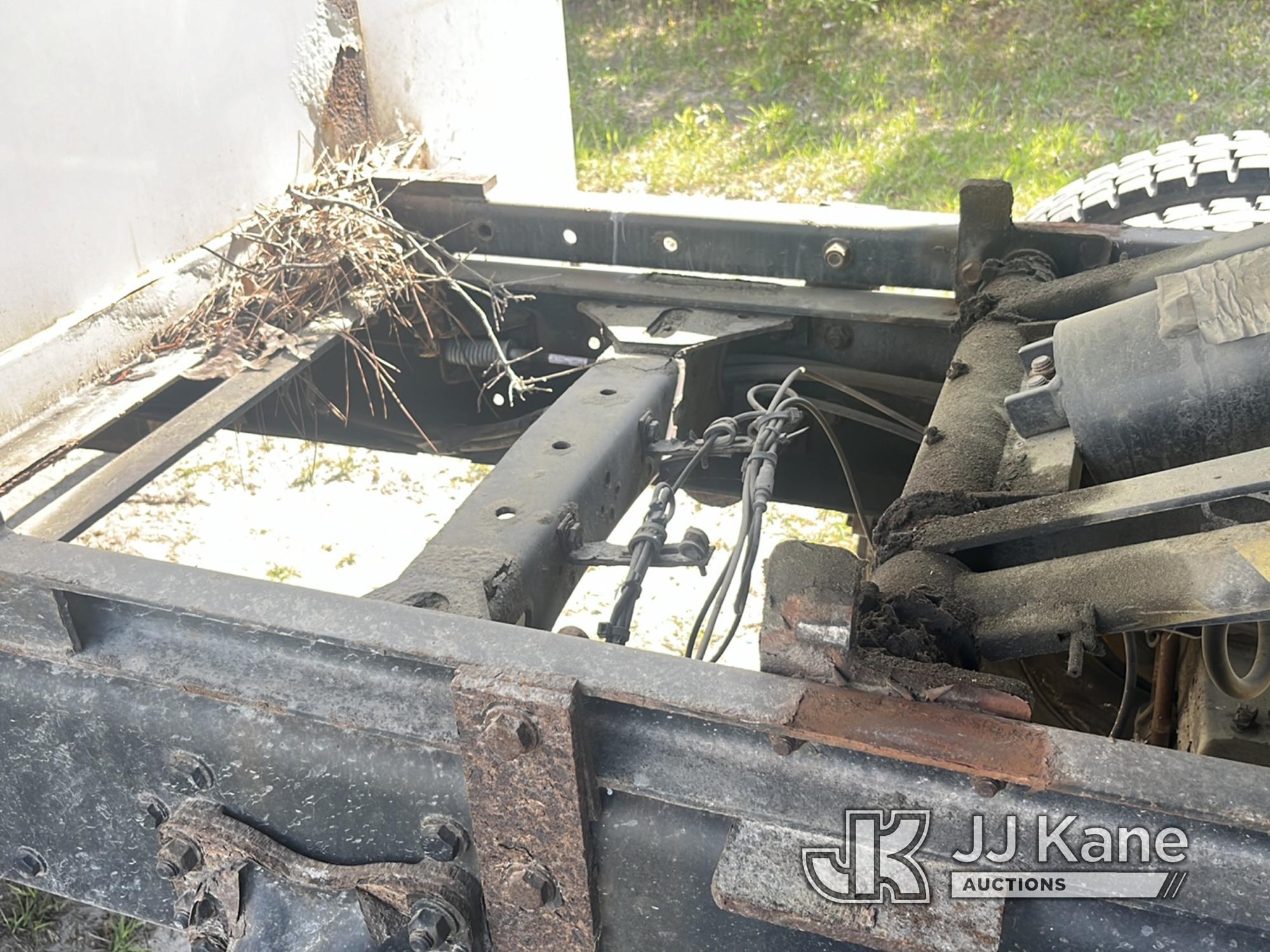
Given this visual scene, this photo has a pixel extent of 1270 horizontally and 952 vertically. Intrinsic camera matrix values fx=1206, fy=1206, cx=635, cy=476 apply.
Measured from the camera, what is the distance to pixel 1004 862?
1.16 metres

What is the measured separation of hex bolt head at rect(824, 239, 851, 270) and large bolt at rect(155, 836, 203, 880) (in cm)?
171

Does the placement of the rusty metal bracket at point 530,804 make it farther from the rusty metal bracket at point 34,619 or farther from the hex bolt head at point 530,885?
the rusty metal bracket at point 34,619

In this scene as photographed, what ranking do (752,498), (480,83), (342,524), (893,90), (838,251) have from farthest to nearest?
(893,90) < (342,524) < (480,83) < (838,251) < (752,498)

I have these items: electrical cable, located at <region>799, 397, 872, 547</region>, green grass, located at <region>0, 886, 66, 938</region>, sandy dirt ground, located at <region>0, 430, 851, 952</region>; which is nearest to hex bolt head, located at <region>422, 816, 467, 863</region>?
electrical cable, located at <region>799, 397, 872, 547</region>

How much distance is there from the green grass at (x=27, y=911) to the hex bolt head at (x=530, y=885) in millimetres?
1836

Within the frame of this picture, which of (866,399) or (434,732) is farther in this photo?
(866,399)

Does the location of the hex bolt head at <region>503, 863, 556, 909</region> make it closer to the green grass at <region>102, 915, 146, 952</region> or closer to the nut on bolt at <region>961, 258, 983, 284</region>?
the nut on bolt at <region>961, 258, 983, 284</region>

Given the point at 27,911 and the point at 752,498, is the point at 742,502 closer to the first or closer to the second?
the point at 752,498

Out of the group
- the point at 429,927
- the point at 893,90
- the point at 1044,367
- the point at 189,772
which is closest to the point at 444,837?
the point at 429,927

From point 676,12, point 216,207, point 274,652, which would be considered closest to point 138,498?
point 216,207

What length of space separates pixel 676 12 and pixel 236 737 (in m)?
8.86

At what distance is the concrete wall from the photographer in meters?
2.16

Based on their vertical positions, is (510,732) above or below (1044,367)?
below

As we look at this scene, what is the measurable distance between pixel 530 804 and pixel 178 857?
1.69 ft
